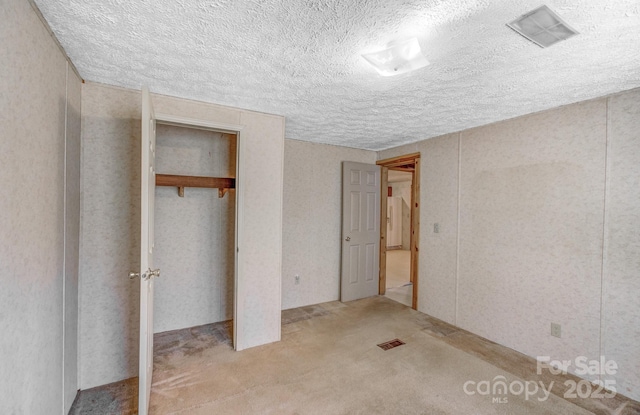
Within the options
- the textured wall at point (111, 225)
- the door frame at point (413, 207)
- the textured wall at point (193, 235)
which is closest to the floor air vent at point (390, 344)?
the door frame at point (413, 207)

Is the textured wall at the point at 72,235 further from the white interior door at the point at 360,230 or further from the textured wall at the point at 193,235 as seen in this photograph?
the white interior door at the point at 360,230

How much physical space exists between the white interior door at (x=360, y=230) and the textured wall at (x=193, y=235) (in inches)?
66.4

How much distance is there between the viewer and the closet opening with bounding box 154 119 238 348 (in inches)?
119

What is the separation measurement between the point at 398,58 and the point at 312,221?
2.74 m

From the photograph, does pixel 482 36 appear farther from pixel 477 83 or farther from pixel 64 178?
pixel 64 178

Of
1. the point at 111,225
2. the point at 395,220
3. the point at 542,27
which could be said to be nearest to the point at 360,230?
the point at 111,225

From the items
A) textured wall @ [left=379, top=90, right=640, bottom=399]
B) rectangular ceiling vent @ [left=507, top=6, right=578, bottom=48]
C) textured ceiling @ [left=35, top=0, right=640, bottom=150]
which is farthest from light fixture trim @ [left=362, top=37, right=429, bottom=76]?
textured wall @ [left=379, top=90, right=640, bottom=399]

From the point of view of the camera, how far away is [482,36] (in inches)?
59.0

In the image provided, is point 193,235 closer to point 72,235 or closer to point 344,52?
point 72,235

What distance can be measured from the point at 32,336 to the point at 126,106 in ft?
5.69

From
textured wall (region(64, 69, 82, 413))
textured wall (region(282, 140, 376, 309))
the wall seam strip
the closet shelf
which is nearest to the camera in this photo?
textured wall (region(64, 69, 82, 413))

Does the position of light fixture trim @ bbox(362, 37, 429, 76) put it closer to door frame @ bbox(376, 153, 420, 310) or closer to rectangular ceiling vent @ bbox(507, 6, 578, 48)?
rectangular ceiling vent @ bbox(507, 6, 578, 48)

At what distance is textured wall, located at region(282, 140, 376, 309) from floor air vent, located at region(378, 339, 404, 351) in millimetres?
1393

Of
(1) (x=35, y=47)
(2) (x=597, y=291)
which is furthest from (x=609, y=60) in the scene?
(1) (x=35, y=47)
